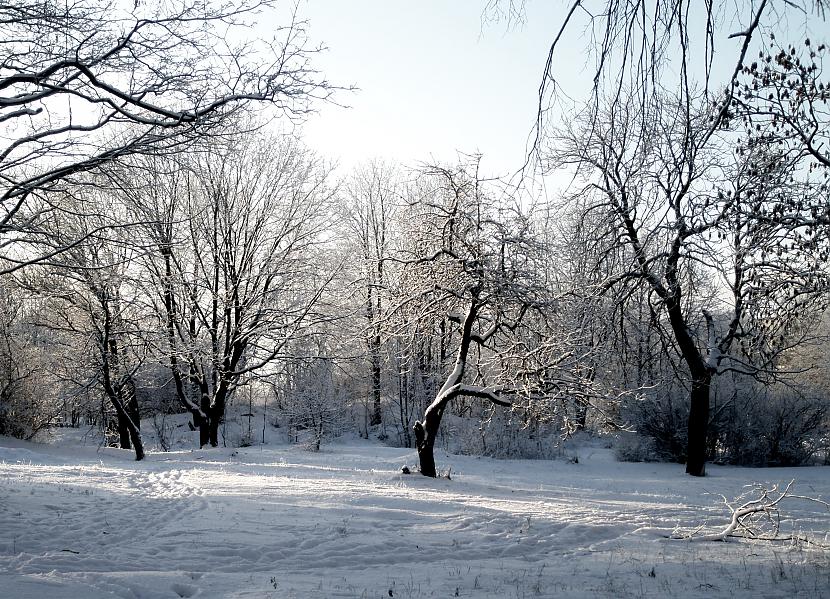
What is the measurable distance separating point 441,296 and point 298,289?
11488 mm

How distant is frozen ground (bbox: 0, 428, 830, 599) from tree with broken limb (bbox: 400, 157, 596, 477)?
2.17 meters

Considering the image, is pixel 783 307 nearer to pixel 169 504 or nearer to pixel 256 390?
pixel 169 504

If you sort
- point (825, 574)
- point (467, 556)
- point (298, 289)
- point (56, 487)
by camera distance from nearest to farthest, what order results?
point (825, 574) < point (467, 556) < point (56, 487) < point (298, 289)

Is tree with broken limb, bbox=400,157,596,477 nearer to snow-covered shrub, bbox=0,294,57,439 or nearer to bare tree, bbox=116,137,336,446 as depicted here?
bare tree, bbox=116,137,336,446

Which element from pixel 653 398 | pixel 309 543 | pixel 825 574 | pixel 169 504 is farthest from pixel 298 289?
pixel 825 574

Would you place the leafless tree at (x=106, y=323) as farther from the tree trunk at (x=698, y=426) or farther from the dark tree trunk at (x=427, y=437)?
the tree trunk at (x=698, y=426)

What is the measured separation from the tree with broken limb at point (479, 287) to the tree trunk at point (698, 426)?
5.10m

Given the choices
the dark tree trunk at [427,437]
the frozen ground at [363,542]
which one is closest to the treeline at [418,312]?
the dark tree trunk at [427,437]

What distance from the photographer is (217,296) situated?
22.3m

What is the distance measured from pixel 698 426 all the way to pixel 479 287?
27.6ft

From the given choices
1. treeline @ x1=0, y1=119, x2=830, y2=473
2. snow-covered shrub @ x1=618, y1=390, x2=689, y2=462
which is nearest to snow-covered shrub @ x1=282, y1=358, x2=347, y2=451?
treeline @ x1=0, y1=119, x2=830, y2=473

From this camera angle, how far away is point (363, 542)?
7547 mm

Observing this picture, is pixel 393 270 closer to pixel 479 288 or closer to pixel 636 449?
pixel 479 288

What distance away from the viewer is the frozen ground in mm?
5695
